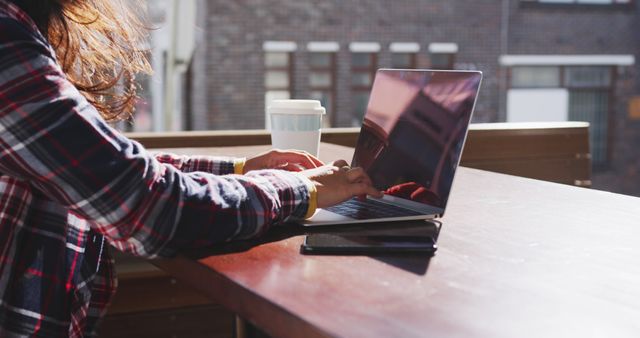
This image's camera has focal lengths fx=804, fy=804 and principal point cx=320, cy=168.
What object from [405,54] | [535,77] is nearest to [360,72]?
[405,54]

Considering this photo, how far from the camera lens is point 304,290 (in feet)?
2.31

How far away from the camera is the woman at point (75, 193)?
31.9 inches

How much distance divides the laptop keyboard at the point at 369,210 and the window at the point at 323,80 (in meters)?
8.76

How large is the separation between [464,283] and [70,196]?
41 centimetres

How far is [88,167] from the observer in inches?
31.7

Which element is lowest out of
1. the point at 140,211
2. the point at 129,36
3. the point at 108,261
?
the point at 108,261

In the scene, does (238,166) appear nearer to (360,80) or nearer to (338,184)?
(338,184)

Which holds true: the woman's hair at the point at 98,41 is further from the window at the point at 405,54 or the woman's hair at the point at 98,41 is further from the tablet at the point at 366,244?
the window at the point at 405,54

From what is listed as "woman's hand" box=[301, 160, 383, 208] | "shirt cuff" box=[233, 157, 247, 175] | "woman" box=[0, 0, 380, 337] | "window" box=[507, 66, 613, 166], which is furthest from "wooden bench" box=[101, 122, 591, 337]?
"window" box=[507, 66, 613, 166]

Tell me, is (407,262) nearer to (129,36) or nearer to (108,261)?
(108,261)

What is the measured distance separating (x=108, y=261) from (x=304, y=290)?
0.46m

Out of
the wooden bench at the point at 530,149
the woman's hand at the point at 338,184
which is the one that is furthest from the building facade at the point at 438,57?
the woman's hand at the point at 338,184

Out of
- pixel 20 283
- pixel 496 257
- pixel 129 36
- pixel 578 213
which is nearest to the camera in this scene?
pixel 496 257

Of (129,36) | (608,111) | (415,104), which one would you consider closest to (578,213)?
(415,104)
